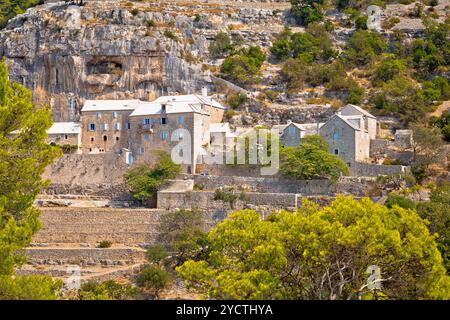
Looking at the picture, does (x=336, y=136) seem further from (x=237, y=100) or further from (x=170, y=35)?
(x=170, y=35)

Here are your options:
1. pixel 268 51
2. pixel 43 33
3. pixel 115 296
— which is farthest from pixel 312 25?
pixel 115 296

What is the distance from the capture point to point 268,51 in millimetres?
74938

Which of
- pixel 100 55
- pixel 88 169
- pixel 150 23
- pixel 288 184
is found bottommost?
pixel 288 184

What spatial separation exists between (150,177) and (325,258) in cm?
2477

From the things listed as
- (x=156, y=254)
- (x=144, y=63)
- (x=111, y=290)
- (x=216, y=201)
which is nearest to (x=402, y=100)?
(x=144, y=63)

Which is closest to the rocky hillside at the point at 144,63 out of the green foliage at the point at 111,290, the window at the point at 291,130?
the window at the point at 291,130

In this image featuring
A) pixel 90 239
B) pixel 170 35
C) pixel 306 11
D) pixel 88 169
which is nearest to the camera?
pixel 90 239

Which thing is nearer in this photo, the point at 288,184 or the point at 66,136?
the point at 288,184

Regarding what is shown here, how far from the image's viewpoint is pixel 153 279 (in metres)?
42.8

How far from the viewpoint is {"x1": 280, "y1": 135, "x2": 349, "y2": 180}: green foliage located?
2028 inches

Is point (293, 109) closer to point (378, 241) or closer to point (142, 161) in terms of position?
point (142, 161)

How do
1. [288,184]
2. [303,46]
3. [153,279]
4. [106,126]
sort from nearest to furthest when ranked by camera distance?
[153,279] < [288,184] < [106,126] < [303,46]

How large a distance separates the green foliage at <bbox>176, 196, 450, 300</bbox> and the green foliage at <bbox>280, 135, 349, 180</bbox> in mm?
19444

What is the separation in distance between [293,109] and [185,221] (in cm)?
1991
